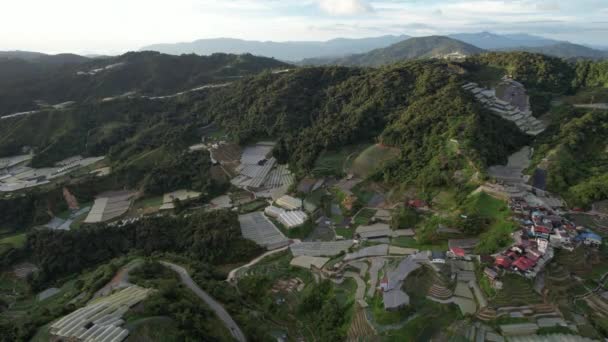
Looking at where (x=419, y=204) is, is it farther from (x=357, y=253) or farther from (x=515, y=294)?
(x=515, y=294)

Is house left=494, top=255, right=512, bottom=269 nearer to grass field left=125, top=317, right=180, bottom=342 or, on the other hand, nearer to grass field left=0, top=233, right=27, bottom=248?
grass field left=125, top=317, right=180, bottom=342

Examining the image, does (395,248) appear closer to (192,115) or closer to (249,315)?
(249,315)

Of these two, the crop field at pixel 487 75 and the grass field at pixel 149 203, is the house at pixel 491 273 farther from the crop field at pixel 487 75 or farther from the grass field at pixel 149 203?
the crop field at pixel 487 75

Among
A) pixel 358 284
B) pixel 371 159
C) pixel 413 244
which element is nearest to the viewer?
pixel 358 284

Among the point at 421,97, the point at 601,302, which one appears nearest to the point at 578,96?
the point at 421,97

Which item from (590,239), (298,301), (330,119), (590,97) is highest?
(590,97)

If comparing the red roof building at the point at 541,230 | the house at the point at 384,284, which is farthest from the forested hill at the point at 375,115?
the house at the point at 384,284

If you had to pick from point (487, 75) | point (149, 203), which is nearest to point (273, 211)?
point (149, 203)

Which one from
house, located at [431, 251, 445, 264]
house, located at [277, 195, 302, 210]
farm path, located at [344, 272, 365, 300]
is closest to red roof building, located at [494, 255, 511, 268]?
house, located at [431, 251, 445, 264]
